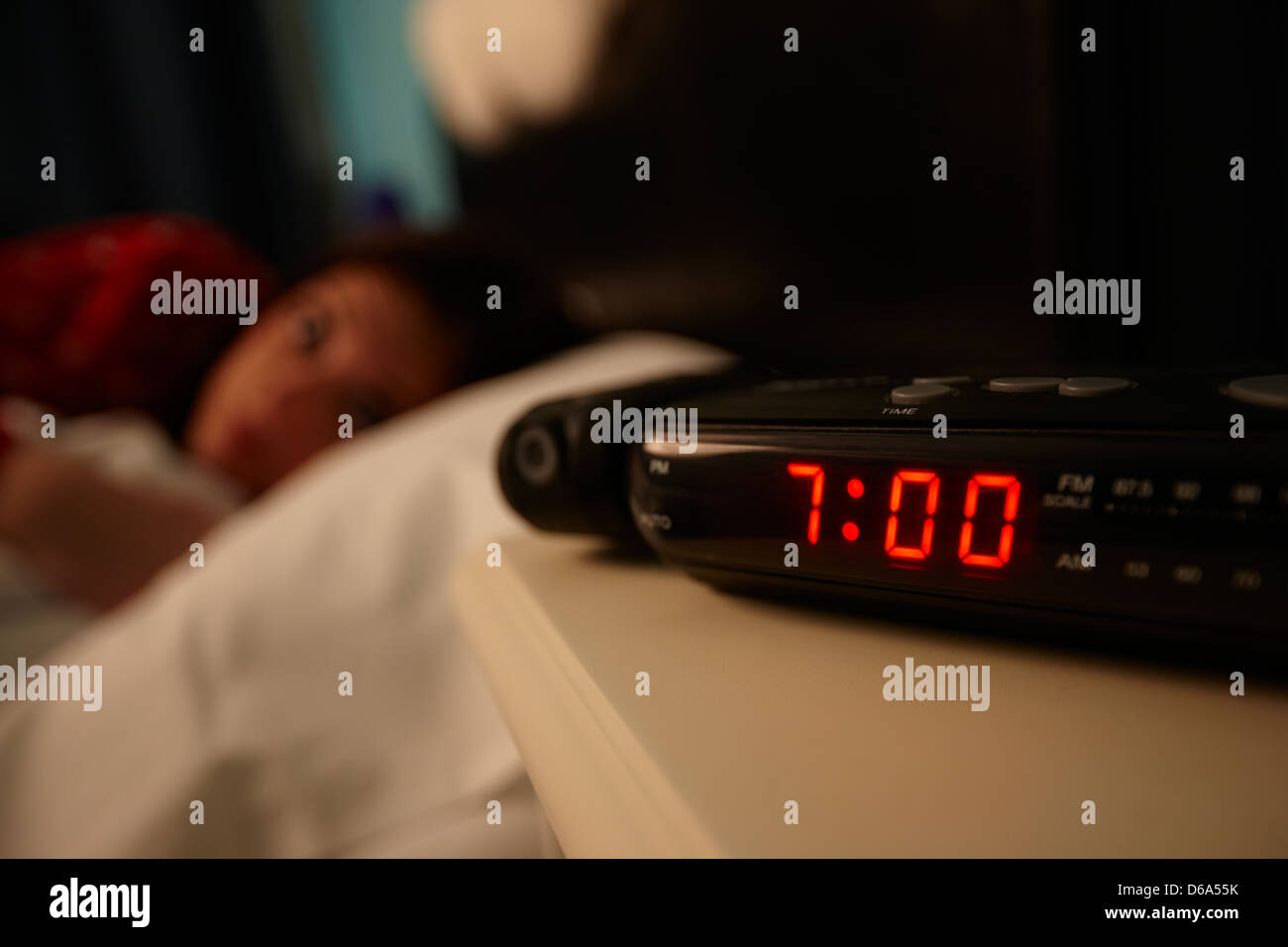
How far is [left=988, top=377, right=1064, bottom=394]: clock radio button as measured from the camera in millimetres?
282

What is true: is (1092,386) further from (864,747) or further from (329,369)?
(329,369)

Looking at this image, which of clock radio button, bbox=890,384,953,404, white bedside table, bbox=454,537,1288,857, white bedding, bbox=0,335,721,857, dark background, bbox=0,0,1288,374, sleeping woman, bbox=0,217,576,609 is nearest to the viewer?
white bedside table, bbox=454,537,1288,857

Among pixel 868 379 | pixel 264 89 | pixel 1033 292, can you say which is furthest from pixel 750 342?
pixel 264 89

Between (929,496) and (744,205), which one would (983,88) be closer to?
(744,205)

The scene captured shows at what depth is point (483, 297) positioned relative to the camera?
0.99 meters

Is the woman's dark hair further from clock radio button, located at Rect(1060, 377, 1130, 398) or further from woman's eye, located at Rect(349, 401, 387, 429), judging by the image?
clock radio button, located at Rect(1060, 377, 1130, 398)

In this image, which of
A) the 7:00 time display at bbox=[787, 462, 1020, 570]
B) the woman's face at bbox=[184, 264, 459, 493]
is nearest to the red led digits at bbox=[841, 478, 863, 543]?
the 7:00 time display at bbox=[787, 462, 1020, 570]

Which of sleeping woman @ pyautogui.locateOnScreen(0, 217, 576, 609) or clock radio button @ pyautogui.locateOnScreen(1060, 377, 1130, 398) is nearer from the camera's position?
clock radio button @ pyautogui.locateOnScreen(1060, 377, 1130, 398)

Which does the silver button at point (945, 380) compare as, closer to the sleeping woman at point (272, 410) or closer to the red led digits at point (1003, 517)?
the red led digits at point (1003, 517)

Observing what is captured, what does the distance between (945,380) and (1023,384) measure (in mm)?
34

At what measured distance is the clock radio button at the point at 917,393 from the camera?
11.7 inches

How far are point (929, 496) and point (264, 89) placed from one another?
10.9ft

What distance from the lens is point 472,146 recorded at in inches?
54.2
